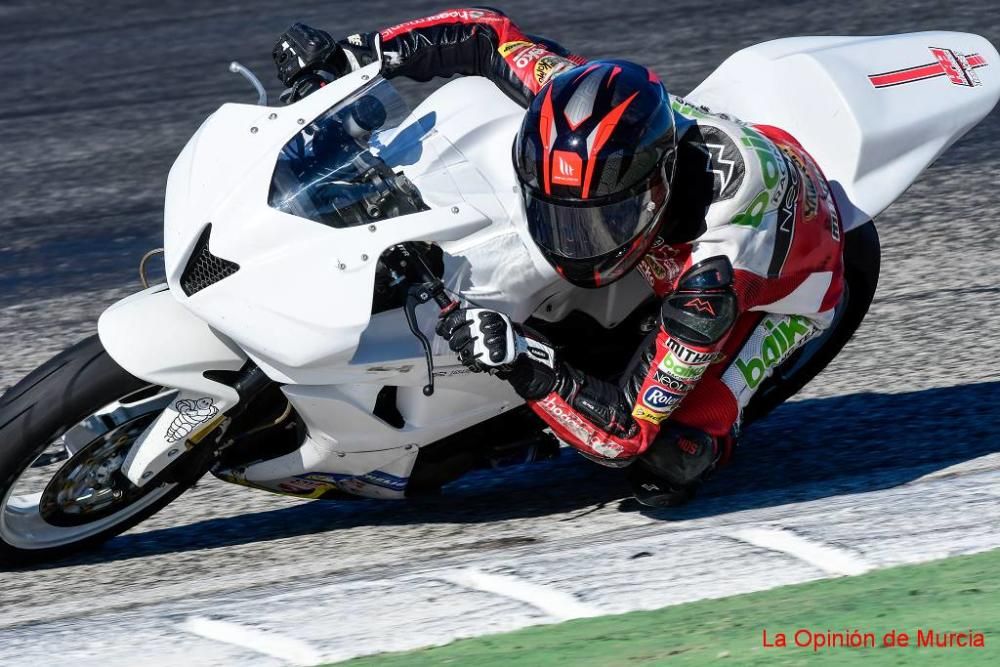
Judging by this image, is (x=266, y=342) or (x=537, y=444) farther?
(x=537, y=444)

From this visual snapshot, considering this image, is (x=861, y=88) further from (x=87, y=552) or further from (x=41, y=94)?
(x=41, y=94)

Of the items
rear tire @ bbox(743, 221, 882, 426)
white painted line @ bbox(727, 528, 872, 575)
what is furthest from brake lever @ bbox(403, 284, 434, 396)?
rear tire @ bbox(743, 221, 882, 426)

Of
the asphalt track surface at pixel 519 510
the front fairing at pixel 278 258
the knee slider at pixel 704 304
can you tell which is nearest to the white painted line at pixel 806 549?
the asphalt track surface at pixel 519 510

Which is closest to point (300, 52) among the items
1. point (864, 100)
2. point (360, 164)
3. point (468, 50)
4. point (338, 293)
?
point (468, 50)

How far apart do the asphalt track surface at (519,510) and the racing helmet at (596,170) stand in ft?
2.47

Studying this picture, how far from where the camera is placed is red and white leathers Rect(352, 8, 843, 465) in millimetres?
3771

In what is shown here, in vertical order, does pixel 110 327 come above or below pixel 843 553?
above

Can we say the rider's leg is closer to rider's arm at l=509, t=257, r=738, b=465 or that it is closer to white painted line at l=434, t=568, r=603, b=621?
rider's arm at l=509, t=257, r=738, b=465

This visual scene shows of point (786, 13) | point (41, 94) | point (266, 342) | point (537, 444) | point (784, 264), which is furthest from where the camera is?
point (786, 13)

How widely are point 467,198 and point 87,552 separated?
4.70 ft

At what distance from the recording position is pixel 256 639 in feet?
10.7

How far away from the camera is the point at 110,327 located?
366cm

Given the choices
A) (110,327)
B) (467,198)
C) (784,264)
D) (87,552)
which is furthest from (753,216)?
(87,552)

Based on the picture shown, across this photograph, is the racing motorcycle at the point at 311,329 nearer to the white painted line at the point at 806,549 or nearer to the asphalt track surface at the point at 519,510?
the asphalt track surface at the point at 519,510
